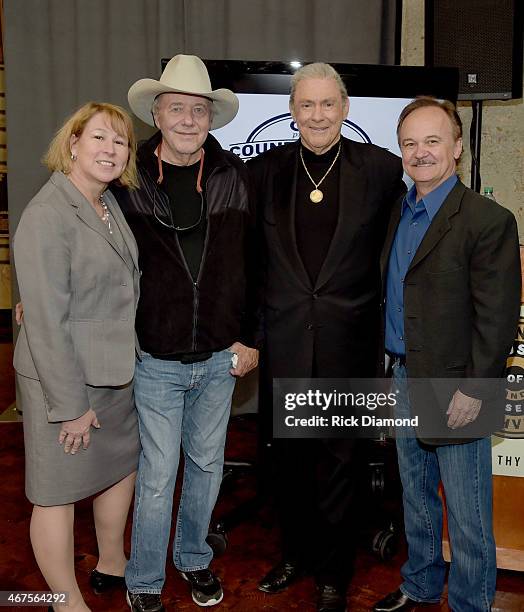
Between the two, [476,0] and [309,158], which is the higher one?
[476,0]

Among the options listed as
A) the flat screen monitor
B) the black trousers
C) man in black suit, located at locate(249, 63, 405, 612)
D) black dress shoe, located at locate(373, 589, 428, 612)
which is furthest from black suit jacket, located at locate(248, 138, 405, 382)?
the flat screen monitor

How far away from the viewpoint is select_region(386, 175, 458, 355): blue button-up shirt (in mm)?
1772

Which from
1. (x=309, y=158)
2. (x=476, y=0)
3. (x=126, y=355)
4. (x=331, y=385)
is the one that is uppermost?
(x=476, y=0)

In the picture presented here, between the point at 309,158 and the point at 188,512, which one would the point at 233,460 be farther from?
the point at 309,158

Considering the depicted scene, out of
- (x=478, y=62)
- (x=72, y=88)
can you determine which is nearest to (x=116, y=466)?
(x=478, y=62)

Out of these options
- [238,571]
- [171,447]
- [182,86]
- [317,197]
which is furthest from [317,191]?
[238,571]

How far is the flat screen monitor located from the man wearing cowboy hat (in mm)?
784

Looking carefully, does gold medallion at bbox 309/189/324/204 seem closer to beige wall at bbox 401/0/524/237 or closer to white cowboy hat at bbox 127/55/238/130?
white cowboy hat at bbox 127/55/238/130

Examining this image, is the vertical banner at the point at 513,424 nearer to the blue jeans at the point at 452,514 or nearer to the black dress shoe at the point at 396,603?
the blue jeans at the point at 452,514

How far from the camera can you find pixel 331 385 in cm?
205

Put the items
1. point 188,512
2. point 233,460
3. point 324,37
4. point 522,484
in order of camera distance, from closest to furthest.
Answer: point 188,512 → point 522,484 → point 233,460 → point 324,37

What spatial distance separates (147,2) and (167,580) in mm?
3160

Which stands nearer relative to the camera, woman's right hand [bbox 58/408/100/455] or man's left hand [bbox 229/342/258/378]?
woman's right hand [bbox 58/408/100/455]

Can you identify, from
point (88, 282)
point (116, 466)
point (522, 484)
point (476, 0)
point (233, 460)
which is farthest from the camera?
point (233, 460)
